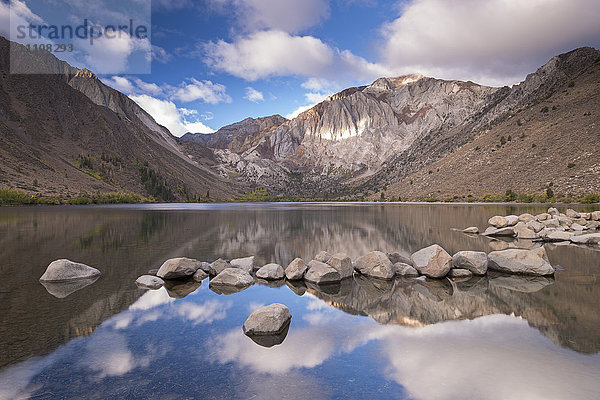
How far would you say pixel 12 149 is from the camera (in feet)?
533

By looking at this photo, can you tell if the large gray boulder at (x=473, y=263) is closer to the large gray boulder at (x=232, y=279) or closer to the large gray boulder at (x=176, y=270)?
the large gray boulder at (x=232, y=279)

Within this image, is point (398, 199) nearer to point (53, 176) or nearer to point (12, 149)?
point (53, 176)

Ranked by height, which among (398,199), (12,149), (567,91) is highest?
(567,91)

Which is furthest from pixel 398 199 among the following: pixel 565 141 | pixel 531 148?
pixel 565 141

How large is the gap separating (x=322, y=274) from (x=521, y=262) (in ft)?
36.6

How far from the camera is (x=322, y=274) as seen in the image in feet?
53.3

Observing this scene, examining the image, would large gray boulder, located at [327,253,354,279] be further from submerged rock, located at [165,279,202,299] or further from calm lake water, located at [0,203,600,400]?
submerged rock, located at [165,279,202,299]

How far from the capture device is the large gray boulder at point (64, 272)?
15641mm

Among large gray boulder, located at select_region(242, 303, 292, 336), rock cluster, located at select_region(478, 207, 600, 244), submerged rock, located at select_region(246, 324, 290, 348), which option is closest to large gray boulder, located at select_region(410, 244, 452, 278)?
large gray boulder, located at select_region(242, 303, 292, 336)

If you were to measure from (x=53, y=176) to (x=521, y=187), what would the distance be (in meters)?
210

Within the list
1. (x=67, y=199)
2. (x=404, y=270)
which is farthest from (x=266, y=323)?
(x=67, y=199)

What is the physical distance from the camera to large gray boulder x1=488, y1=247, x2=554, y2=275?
17.0 meters

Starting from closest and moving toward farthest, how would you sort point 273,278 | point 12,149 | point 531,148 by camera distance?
1. point 273,278
2. point 531,148
3. point 12,149

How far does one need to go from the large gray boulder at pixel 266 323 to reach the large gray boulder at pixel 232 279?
560 centimetres
